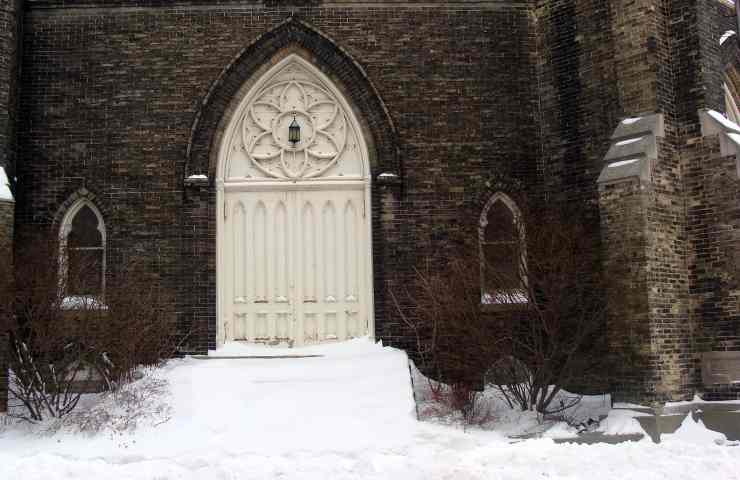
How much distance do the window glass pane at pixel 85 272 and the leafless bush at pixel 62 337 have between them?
44 mm

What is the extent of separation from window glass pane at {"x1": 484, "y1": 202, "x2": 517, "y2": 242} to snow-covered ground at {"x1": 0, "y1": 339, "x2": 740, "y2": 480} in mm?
2721

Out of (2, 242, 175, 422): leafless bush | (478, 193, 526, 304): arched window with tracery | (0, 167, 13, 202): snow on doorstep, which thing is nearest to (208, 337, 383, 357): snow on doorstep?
(2, 242, 175, 422): leafless bush

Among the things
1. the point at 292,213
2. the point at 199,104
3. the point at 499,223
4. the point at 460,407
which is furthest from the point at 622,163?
the point at 199,104

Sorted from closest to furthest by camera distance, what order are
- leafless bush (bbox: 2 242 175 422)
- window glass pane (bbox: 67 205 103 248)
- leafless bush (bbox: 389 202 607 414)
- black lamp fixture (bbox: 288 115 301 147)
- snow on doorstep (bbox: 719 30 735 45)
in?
leafless bush (bbox: 2 242 175 422)
leafless bush (bbox: 389 202 607 414)
window glass pane (bbox: 67 205 103 248)
black lamp fixture (bbox: 288 115 301 147)
snow on doorstep (bbox: 719 30 735 45)

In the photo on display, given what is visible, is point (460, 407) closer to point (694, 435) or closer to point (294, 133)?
point (694, 435)

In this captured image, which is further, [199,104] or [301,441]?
[199,104]

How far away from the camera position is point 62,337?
34.3 ft

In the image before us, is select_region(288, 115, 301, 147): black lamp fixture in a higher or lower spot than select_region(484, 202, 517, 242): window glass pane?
higher

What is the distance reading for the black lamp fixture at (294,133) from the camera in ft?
42.5

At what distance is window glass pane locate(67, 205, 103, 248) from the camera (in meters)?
12.8

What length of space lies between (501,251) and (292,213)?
3346 mm

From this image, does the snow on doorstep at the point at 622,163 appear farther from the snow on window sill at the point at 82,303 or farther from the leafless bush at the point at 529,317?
the snow on window sill at the point at 82,303

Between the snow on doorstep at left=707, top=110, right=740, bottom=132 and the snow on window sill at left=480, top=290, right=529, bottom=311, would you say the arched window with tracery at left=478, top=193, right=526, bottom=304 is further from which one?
the snow on doorstep at left=707, top=110, right=740, bottom=132

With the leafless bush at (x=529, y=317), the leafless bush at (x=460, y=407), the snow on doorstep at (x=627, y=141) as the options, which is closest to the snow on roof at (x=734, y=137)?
the snow on doorstep at (x=627, y=141)
